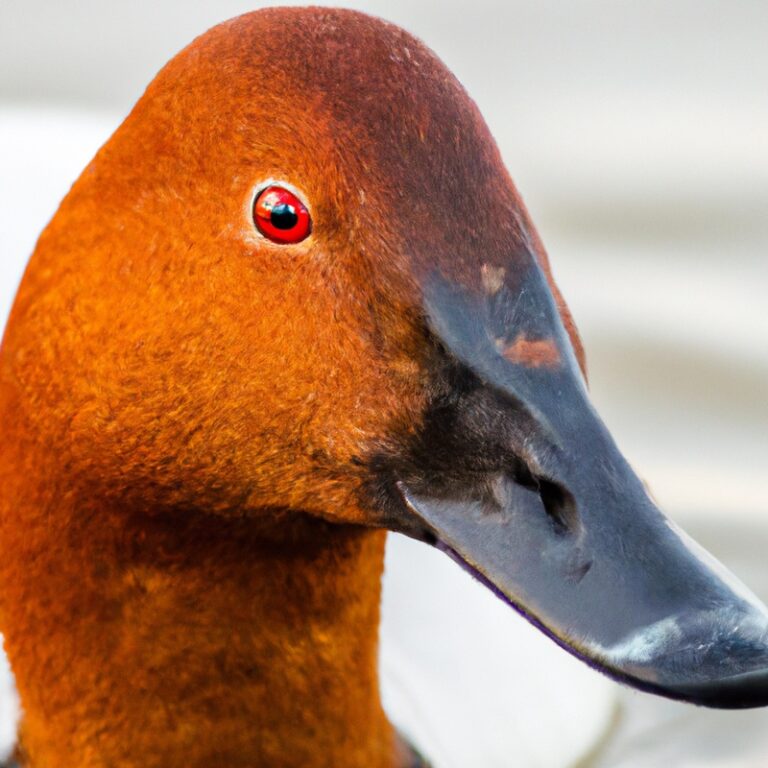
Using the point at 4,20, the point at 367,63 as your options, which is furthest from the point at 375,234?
the point at 4,20

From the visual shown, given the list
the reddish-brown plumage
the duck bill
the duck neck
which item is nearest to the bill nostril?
the duck bill

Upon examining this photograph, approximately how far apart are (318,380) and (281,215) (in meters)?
0.26

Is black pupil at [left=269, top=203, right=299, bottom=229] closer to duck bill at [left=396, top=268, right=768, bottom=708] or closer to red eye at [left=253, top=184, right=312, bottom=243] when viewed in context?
red eye at [left=253, top=184, right=312, bottom=243]

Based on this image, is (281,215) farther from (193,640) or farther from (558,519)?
(193,640)

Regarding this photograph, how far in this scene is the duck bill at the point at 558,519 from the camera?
239 centimetres

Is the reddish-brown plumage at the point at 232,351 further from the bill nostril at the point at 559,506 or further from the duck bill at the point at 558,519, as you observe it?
the bill nostril at the point at 559,506

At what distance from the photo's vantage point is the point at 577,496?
2.49 m

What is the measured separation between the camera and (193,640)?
309 cm

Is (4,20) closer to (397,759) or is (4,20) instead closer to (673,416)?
(673,416)

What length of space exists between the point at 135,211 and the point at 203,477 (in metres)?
0.43

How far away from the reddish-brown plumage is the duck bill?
7cm

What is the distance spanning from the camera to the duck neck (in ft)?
9.73

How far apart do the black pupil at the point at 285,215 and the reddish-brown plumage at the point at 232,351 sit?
1.3 inches

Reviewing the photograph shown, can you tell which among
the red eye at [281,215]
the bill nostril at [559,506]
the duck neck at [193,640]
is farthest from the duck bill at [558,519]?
the duck neck at [193,640]
